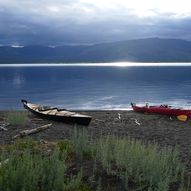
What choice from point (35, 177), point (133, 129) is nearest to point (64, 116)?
point (133, 129)

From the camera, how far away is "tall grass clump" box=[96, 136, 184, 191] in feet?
32.6

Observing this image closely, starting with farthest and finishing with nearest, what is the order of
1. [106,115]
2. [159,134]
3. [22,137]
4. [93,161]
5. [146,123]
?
[106,115] → [146,123] → [159,134] → [22,137] → [93,161]

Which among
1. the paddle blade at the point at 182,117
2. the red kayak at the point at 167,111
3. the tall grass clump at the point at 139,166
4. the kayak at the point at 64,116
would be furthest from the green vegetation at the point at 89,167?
the red kayak at the point at 167,111

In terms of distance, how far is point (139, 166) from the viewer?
1061cm

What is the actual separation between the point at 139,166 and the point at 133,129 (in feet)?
39.2

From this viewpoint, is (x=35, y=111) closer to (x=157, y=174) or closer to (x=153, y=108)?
(x=153, y=108)

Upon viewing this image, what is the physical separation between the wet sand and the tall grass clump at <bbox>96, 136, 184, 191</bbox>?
126cm

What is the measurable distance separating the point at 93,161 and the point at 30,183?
3.27 metres

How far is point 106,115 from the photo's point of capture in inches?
1137

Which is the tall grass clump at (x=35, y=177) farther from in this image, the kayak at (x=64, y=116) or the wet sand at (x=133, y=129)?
the kayak at (x=64, y=116)

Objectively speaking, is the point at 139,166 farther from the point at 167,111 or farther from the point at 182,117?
the point at 167,111

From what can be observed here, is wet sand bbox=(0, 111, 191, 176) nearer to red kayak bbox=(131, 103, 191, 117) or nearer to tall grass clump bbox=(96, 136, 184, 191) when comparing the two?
red kayak bbox=(131, 103, 191, 117)

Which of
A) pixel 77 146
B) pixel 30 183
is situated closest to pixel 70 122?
pixel 77 146

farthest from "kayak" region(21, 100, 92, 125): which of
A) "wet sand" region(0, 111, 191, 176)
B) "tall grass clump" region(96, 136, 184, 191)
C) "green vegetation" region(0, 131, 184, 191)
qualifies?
"tall grass clump" region(96, 136, 184, 191)
